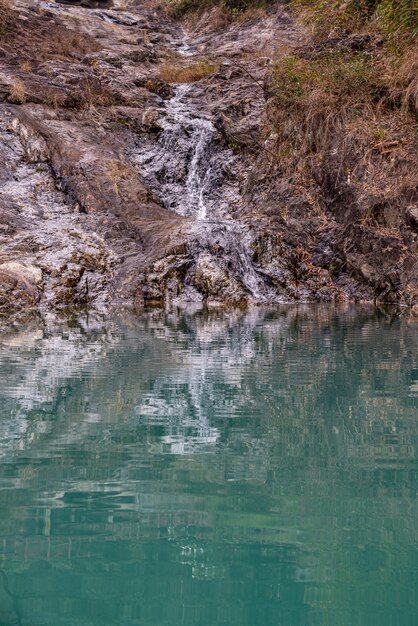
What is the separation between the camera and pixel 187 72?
18750 mm

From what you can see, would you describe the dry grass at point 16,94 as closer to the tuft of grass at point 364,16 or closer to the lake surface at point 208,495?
the tuft of grass at point 364,16

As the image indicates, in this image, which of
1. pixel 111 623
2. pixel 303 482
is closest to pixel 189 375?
pixel 303 482

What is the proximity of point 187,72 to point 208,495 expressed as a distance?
18.4 metres

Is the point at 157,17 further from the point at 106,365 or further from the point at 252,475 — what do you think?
the point at 252,475

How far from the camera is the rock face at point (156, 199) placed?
454 inches

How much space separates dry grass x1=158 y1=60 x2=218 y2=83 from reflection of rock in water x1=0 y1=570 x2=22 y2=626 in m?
18.4

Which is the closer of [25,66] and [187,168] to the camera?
[187,168]

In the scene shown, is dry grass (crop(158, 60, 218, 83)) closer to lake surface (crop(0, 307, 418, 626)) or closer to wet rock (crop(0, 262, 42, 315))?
wet rock (crop(0, 262, 42, 315))

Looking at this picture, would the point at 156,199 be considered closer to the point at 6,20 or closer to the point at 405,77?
the point at 405,77

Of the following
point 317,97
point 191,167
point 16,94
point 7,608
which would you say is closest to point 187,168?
point 191,167

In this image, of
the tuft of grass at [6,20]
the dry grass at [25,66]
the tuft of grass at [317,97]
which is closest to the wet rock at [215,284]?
the tuft of grass at [317,97]

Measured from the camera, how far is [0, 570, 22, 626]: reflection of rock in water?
1.33m

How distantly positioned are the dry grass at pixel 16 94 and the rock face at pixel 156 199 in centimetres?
3

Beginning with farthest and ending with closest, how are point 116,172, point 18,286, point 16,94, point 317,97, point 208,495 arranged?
1. point 16,94
2. point 116,172
3. point 317,97
4. point 18,286
5. point 208,495
